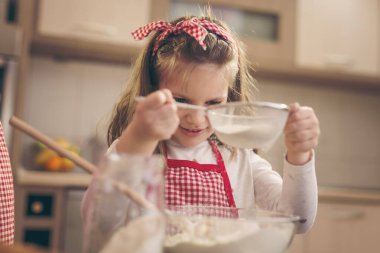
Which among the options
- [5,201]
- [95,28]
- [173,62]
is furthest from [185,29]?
[95,28]

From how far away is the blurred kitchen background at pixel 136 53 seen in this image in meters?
2.04

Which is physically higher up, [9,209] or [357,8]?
[357,8]

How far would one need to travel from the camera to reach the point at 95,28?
7.58 ft

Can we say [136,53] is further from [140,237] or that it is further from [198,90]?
[140,237]

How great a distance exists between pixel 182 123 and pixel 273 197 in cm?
24

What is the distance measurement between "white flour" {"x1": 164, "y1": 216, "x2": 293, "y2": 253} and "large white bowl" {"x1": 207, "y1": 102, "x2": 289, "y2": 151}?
18cm

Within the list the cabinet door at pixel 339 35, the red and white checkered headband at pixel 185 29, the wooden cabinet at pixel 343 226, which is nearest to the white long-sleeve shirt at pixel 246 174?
the red and white checkered headband at pixel 185 29

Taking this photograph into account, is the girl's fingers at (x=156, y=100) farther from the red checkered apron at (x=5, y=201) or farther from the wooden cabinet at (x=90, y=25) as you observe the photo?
the wooden cabinet at (x=90, y=25)

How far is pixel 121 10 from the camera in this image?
93.8 inches

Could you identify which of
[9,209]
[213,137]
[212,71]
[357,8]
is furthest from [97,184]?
[357,8]

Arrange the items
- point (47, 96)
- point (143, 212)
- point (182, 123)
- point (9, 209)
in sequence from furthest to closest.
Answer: point (47, 96) < point (182, 123) < point (9, 209) < point (143, 212)

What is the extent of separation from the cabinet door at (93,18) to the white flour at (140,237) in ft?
6.23

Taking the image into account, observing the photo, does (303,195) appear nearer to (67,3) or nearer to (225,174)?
(225,174)

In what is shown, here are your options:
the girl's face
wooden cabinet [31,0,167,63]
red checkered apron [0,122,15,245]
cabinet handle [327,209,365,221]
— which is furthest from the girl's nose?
cabinet handle [327,209,365,221]
